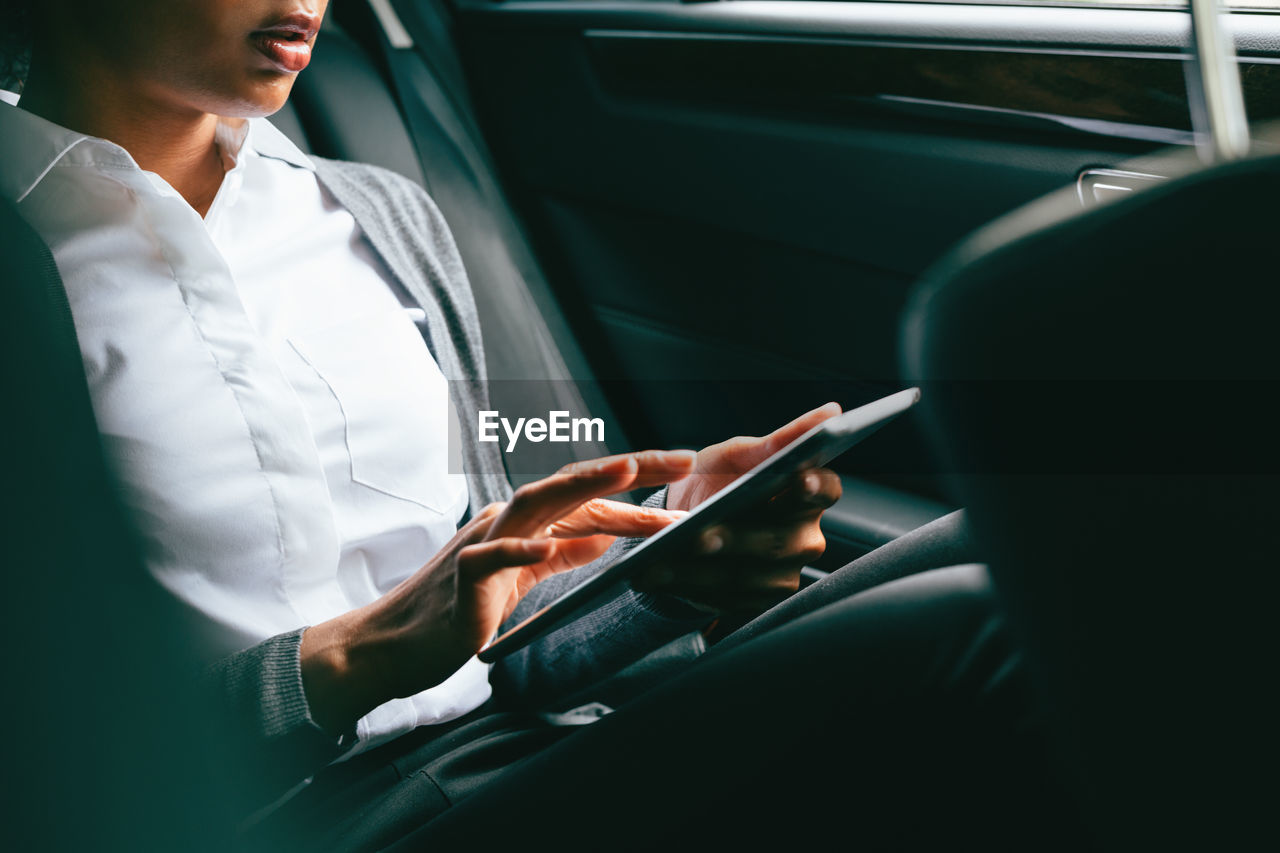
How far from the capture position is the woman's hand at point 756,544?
2.28ft

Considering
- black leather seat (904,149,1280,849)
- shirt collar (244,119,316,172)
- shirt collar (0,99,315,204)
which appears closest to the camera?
black leather seat (904,149,1280,849)

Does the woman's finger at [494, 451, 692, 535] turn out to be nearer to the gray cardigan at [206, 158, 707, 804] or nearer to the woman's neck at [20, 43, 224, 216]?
the gray cardigan at [206, 158, 707, 804]

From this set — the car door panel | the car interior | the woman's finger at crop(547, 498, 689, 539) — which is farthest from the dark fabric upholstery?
the car door panel

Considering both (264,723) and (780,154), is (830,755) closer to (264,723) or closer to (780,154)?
(264,723)

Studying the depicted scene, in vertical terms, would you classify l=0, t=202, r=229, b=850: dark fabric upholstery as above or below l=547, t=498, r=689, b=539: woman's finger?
below

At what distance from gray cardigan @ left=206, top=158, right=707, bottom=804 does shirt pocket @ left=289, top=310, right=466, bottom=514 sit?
67 millimetres

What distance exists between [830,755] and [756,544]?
182mm

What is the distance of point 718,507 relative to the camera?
1.81ft

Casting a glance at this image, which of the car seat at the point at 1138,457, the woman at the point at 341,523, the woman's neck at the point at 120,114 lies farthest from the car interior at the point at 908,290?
the woman's neck at the point at 120,114

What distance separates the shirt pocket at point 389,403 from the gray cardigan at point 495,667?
0.22ft

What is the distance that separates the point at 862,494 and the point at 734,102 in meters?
0.58

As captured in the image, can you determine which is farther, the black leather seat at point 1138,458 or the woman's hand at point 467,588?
the woman's hand at point 467,588

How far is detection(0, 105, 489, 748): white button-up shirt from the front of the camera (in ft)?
2.48

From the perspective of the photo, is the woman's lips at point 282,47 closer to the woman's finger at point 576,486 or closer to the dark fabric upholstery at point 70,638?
the dark fabric upholstery at point 70,638
